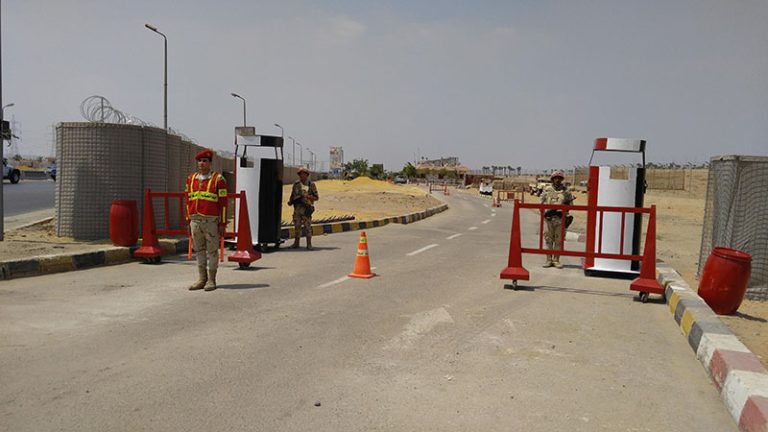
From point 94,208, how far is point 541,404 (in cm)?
1067

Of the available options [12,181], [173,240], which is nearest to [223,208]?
[173,240]

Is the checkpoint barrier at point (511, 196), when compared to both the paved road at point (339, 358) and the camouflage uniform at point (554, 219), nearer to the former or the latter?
the camouflage uniform at point (554, 219)

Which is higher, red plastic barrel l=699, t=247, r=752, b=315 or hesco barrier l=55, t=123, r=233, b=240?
hesco barrier l=55, t=123, r=233, b=240

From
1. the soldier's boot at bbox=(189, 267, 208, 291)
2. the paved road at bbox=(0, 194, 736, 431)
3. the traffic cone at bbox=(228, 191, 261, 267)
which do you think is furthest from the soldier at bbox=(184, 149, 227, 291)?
the traffic cone at bbox=(228, 191, 261, 267)

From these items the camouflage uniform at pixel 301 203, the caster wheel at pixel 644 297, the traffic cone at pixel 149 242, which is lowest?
the caster wheel at pixel 644 297

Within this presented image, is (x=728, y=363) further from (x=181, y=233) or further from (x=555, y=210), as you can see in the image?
(x=181, y=233)

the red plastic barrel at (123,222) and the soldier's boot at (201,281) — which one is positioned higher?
the red plastic barrel at (123,222)

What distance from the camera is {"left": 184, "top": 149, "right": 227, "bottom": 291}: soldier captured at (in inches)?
334

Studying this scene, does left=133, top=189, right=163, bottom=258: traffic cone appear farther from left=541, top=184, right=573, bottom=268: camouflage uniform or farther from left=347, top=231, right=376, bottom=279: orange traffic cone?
left=541, top=184, right=573, bottom=268: camouflage uniform

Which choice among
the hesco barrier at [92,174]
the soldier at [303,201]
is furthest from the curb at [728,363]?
the hesco barrier at [92,174]

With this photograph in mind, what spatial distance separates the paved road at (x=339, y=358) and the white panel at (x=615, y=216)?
1588mm

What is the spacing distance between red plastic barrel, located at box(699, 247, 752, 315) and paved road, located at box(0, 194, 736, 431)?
26.4 inches

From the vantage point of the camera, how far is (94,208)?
12.3 meters

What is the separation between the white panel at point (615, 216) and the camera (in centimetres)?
1086
